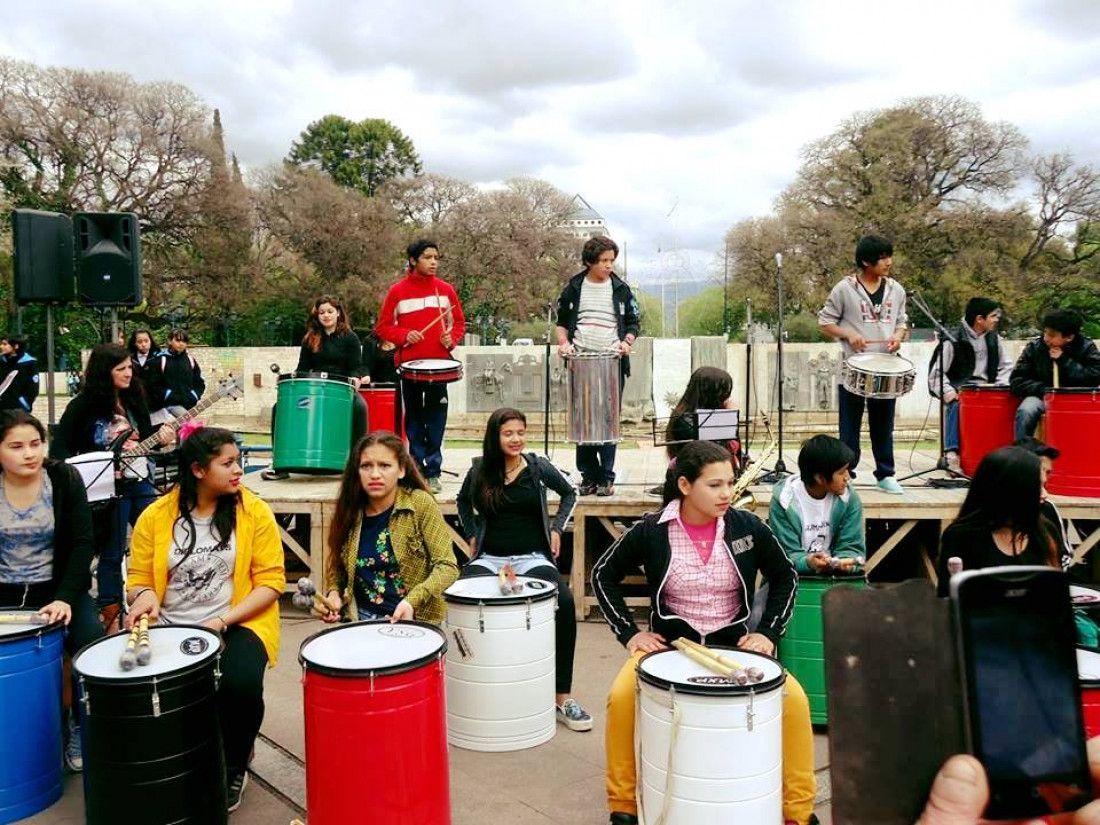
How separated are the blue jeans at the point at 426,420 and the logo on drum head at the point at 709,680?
432cm

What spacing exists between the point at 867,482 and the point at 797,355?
14.7m

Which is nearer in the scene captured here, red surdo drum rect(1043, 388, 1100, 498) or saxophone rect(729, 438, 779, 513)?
saxophone rect(729, 438, 779, 513)

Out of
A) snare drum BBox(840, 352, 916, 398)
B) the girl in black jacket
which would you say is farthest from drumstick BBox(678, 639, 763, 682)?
snare drum BBox(840, 352, 916, 398)

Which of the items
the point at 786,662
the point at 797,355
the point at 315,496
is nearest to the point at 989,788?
the point at 786,662

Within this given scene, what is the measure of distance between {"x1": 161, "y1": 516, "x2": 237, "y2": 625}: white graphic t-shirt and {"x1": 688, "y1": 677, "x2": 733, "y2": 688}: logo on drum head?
2.10m

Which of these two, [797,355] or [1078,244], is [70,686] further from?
[1078,244]

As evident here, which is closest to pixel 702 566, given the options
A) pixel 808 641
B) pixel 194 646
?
pixel 808 641

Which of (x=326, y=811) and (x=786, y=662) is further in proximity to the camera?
(x=786, y=662)

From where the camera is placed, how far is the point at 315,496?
6.31 m

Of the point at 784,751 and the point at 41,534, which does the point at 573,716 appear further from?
the point at 41,534

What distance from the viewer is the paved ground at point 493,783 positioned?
3521 millimetres

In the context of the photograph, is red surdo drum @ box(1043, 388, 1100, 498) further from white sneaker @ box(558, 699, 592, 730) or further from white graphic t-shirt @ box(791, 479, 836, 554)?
white sneaker @ box(558, 699, 592, 730)

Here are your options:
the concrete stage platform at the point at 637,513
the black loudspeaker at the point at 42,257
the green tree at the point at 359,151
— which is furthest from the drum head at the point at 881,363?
the green tree at the point at 359,151

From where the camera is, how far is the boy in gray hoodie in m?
6.42
